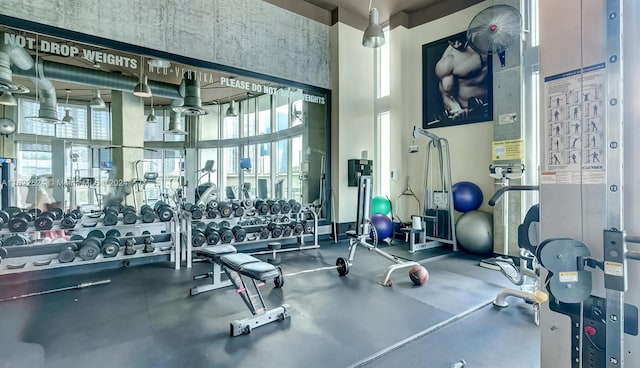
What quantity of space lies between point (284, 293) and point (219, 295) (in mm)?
675

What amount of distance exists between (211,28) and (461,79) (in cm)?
423

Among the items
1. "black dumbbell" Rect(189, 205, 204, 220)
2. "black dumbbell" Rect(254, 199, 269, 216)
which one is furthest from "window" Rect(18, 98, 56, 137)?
"black dumbbell" Rect(254, 199, 269, 216)

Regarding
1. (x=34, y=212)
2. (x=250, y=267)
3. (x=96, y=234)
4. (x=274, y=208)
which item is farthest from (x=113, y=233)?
(x=250, y=267)

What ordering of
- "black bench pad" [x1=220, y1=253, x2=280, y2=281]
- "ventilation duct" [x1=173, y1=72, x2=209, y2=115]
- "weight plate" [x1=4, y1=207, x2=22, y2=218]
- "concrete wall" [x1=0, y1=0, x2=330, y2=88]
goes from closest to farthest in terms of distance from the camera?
"black bench pad" [x1=220, y1=253, x2=280, y2=281] < "weight plate" [x1=4, y1=207, x2=22, y2=218] < "concrete wall" [x1=0, y1=0, x2=330, y2=88] < "ventilation duct" [x1=173, y1=72, x2=209, y2=115]

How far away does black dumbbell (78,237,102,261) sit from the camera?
3646mm

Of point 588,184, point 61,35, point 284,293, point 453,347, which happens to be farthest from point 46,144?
point 588,184

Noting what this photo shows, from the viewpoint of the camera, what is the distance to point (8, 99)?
12.9 ft

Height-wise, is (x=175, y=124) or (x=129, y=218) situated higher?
(x=175, y=124)

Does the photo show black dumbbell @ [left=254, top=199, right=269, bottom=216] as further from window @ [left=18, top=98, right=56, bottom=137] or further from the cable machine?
window @ [left=18, top=98, right=56, bottom=137]

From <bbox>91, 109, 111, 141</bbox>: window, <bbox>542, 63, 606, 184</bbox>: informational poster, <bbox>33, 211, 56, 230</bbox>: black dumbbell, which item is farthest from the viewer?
<bbox>91, 109, 111, 141</bbox>: window

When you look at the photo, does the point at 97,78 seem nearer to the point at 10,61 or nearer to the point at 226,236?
the point at 10,61

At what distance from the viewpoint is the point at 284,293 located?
10.7 feet

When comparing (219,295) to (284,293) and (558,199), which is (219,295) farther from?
(558,199)

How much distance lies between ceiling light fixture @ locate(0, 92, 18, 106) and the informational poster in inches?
220
